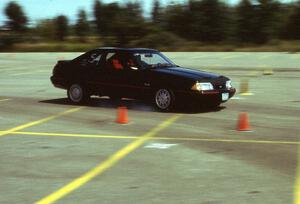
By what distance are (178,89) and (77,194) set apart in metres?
6.65

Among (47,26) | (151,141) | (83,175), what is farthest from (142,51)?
(47,26)

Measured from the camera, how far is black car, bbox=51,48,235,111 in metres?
11.9

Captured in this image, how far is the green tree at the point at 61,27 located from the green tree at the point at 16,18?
9.25 metres

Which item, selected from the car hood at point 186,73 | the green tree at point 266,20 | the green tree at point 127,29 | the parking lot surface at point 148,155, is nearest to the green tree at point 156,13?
the green tree at point 127,29

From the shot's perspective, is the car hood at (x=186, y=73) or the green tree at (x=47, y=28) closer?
the car hood at (x=186, y=73)

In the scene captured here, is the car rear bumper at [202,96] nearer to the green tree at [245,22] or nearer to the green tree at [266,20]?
the green tree at [266,20]

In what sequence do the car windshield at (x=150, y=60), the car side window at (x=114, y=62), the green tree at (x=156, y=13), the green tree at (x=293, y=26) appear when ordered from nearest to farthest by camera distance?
the car windshield at (x=150, y=60)
the car side window at (x=114, y=62)
the green tree at (x=293, y=26)
the green tree at (x=156, y=13)

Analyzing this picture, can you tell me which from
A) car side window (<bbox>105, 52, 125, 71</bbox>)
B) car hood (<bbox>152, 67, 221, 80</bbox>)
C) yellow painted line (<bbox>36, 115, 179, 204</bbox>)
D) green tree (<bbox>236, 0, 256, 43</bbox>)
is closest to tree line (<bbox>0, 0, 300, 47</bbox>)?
green tree (<bbox>236, 0, 256, 43</bbox>)

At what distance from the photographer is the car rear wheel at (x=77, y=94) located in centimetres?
1383

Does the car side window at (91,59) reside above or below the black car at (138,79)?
above

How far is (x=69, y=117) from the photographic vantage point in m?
11.5

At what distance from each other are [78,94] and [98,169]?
24.2ft

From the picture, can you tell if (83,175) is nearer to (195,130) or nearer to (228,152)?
(228,152)

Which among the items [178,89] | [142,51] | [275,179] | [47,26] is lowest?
[275,179]
